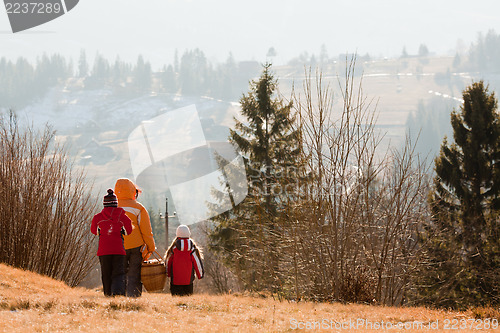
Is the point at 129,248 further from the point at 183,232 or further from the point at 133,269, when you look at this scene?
the point at 183,232

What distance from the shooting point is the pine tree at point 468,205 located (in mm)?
21031

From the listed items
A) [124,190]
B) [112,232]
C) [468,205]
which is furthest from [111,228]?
[468,205]

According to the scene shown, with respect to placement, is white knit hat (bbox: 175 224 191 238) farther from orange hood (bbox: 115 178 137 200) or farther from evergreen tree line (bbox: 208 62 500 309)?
evergreen tree line (bbox: 208 62 500 309)

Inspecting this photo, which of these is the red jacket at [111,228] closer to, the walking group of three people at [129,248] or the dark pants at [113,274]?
the walking group of three people at [129,248]

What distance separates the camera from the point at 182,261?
924cm

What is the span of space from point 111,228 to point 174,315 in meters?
1.75

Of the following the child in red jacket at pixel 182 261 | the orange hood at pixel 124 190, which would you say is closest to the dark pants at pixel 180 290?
the child in red jacket at pixel 182 261

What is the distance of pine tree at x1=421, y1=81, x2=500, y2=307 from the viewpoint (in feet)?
69.0

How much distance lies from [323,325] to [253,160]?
732 inches

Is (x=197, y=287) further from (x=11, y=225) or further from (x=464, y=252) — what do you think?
(x=11, y=225)

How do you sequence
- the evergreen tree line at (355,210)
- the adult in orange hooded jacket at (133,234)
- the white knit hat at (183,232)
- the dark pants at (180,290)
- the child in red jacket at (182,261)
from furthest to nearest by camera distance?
the evergreen tree line at (355,210) < the dark pants at (180,290) < the child in red jacket at (182,261) < the white knit hat at (183,232) < the adult in orange hooded jacket at (133,234)

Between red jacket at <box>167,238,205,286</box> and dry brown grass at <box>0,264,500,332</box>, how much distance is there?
43 centimetres

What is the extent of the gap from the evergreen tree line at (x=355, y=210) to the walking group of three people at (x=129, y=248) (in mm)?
2487

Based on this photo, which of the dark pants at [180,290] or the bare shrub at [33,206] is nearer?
the dark pants at [180,290]
